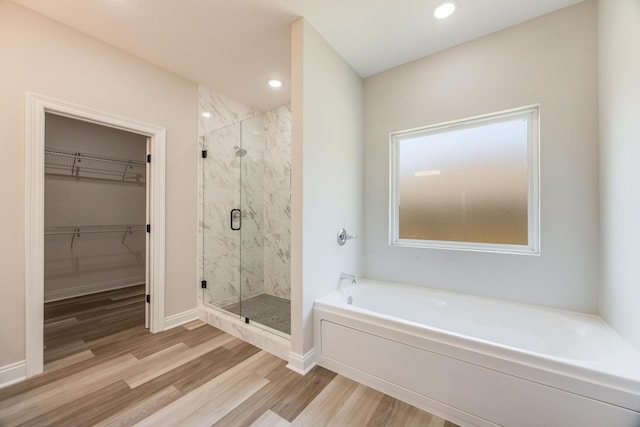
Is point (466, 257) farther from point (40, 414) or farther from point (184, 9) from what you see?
point (40, 414)

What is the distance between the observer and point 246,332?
95.6 inches

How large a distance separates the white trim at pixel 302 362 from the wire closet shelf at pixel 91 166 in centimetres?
419

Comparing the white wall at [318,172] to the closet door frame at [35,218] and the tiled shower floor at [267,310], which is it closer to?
the tiled shower floor at [267,310]

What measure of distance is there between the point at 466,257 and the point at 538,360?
3.43 ft

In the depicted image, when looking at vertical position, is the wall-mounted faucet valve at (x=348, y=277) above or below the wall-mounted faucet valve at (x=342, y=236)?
below

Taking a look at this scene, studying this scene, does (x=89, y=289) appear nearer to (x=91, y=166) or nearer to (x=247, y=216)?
(x=91, y=166)

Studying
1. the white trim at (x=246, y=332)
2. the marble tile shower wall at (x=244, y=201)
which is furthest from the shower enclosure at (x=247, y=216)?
the white trim at (x=246, y=332)

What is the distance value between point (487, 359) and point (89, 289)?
16.8 feet

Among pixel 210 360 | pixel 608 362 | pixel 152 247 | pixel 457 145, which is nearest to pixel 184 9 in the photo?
pixel 152 247

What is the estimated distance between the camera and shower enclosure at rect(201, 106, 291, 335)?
307cm

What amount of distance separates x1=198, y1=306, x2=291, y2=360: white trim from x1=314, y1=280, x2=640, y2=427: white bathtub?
13.7 inches

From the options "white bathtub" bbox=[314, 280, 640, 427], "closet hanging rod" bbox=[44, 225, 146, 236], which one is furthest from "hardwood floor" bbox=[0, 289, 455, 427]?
"closet hanging rod" bbox=[44, 225, 146, 236]

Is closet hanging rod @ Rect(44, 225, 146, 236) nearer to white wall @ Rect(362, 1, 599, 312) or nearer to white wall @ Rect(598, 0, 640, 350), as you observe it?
white wall @ Rect(362, 1, 599, 312)

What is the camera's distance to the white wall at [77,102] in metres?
1.77
